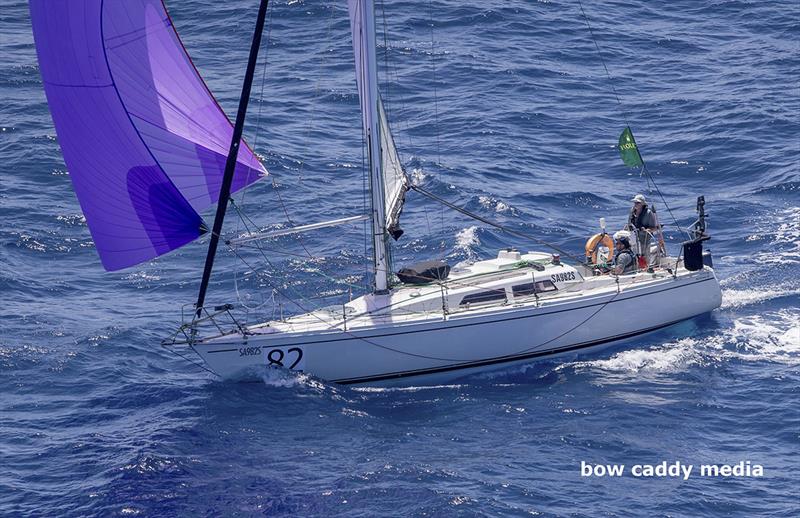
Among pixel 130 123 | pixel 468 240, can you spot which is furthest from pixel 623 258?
pixel 130 123

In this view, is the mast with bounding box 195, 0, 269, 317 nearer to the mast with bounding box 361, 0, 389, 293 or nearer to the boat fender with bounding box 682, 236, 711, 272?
the mast with bounding box 361, 0, 389, 293

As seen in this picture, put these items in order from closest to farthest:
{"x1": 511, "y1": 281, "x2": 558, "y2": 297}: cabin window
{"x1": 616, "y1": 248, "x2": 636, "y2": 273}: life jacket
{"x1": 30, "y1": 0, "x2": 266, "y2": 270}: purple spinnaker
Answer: {"x1": 30, "y1": 0, "x2": 266, "y2": 270}: purple spinnaker
{"x1": 511, "y1": 281, "x2": 558, "y2": 297}: cabin window
{"x1": 616, "y1": 248, "x2": 636, "y2": 273}: life jacket

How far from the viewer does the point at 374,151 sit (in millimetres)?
24328

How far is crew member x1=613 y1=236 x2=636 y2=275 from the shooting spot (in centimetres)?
2683

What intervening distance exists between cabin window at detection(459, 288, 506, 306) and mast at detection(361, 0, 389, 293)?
1751mm

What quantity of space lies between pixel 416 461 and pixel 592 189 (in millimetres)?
14462

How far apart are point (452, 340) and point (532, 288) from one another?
2.44 metres

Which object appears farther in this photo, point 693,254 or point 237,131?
point 693,254

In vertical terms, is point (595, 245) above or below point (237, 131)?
below

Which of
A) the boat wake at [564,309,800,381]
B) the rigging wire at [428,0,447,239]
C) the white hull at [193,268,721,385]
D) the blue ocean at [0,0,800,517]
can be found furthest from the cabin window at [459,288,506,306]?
the rigging wire at [428,0,447,239]

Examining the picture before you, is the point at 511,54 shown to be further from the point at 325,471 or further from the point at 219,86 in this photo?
the point at 325,471

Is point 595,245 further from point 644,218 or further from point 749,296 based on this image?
point 749,296

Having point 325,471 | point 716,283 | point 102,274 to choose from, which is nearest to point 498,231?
point 716,283

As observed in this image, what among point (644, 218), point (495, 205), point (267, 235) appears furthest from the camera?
point (495, 205)
